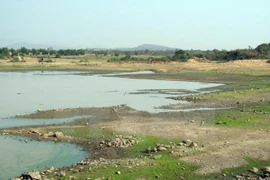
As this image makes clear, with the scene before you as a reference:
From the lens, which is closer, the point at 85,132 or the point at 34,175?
the point at 34,175

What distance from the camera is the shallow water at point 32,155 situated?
13430 mm

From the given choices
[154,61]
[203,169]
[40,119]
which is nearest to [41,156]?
[203,169]

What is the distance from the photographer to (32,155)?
14.9 meters

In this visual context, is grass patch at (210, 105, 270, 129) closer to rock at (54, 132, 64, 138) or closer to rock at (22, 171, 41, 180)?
rock at (54, 132, 64, 138)

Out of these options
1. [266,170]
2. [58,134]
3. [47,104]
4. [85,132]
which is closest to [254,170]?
[266,170]

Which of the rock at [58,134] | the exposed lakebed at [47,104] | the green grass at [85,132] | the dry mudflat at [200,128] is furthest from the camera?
the green grass at [85,132]

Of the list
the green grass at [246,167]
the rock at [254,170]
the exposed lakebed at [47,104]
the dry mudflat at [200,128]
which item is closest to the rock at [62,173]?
the exposed lakebed at [47,104]

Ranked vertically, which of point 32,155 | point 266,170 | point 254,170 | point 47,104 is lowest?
point 47,104

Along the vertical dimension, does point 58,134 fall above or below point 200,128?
below

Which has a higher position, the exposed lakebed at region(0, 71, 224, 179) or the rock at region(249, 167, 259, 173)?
the rock at region(249, 167, 259, 173)

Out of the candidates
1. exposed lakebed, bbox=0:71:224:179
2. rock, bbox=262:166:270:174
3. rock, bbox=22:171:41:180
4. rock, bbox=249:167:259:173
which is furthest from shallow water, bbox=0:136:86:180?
rock, bbox=262:166:270:174

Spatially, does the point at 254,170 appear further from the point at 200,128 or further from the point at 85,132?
the point at 85,132

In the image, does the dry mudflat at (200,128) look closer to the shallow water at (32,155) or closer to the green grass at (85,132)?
the green grass at (85,132)

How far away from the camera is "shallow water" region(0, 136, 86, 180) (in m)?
13.4
